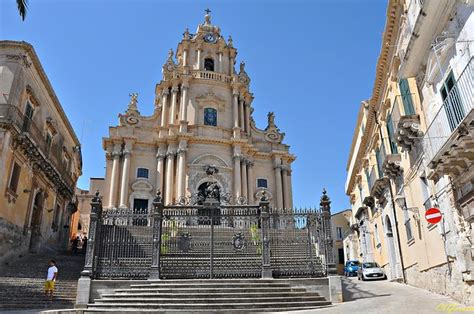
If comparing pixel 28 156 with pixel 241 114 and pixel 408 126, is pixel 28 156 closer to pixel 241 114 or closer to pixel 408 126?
pixel 241 114

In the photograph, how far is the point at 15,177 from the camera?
65.0 ft

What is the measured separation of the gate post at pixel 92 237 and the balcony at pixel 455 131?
1071cm

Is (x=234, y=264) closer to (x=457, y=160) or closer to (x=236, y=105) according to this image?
(x=457, y=160)

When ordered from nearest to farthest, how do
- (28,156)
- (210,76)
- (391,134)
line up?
(391,134) → (28,156) → (210,76)

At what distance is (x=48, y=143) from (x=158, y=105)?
1119 cm

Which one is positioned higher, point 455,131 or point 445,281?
point 455,131

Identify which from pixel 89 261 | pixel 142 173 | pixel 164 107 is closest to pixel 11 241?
pixel 89 261

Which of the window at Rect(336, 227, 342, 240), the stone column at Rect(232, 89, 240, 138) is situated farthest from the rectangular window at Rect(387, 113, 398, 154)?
the window at Rect(336, 227, 342, 240)

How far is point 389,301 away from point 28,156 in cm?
1896

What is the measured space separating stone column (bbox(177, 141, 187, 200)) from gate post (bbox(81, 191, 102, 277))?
46.6 ft

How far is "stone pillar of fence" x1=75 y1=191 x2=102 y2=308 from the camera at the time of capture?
Answer: 40.2 ft

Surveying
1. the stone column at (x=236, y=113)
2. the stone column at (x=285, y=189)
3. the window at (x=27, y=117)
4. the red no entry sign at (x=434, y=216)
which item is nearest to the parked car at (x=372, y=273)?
the red no entry sign at (x=434, y=216)

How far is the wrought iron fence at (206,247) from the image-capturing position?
13.2m

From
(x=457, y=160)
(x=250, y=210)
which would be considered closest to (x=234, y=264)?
(x=250, y=210)
